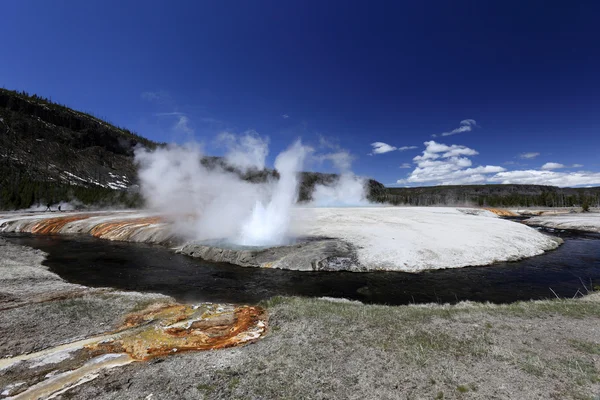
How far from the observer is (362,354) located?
951 centimetres

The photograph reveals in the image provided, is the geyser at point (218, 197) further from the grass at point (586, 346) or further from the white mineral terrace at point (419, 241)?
the grass at point (586, 346)

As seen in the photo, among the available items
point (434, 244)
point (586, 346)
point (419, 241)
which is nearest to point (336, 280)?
point (419, 241)

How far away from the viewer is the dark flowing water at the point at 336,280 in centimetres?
1961

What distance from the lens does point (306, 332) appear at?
1142 cm

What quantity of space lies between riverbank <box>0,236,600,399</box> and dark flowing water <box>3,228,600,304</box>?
4.83 metres

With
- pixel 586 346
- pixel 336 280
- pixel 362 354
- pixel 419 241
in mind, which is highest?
pixel 419 241

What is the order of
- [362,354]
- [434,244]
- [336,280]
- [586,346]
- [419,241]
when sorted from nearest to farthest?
[362,354] < [586,346] < [336,280] < [434,244] < [419,241]

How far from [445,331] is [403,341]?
2.24 m

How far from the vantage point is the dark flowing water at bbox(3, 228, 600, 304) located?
19608mm

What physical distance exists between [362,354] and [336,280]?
14.1 metres

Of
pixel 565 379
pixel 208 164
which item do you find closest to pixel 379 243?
pixel 565 379

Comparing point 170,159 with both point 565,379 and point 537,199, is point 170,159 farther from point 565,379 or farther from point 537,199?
point 537,199

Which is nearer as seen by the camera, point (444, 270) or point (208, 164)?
point (444, 270)

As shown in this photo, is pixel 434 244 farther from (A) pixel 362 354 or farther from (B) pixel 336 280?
(A) pixel 362 354
